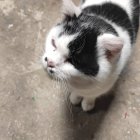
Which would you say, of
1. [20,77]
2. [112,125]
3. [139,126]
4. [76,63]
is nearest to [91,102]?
[112,125]

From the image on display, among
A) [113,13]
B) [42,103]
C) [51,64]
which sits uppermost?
[113,13]

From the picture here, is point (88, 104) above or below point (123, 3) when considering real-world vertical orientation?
below

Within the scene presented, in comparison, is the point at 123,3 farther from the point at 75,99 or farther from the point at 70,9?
the point at 75,99

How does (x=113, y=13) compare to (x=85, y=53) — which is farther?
(x=113, y=13)

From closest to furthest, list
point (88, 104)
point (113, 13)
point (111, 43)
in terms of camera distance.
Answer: point (111, 43) → point (113, 13) → point (88, 104)

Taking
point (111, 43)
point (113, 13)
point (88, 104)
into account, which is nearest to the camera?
point (111, 43)

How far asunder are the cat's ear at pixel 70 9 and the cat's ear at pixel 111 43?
160mm

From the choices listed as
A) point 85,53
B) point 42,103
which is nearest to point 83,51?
point 85,53

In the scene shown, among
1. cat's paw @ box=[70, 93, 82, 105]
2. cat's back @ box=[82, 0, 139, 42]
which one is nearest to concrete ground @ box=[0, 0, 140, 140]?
cat's paw @ box=[70, 93, 82, 105]

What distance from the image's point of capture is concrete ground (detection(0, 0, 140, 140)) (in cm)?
156

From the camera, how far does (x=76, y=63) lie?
3.60 feet

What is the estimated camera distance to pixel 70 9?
3.76ft

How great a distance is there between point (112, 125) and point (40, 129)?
349mm

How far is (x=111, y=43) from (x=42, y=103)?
679 millimetres
